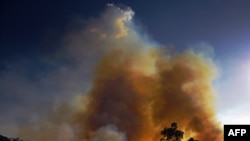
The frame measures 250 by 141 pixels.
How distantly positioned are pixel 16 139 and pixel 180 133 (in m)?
87.6

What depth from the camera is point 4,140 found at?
115m

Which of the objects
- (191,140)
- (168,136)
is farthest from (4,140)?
(191,140)

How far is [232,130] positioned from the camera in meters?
32.0

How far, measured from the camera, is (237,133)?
32.0 metres

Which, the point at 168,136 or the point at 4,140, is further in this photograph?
the point at 4,140

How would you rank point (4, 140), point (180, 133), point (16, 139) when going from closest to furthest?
1. point (180, 133)
2. point (4, 140)
3. point (16, 139)

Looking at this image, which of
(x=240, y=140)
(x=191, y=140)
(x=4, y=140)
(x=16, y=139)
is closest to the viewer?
(x=240, y=140)

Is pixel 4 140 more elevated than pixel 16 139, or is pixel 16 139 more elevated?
pixel 16 139

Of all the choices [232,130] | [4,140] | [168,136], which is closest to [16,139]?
[4,140]

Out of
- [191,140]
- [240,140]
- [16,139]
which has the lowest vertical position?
[240,140]

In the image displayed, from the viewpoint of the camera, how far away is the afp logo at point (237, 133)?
3178cm

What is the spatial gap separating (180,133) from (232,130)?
63380 mm

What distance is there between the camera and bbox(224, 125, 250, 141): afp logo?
104ft

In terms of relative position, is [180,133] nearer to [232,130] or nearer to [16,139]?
[232,130]
